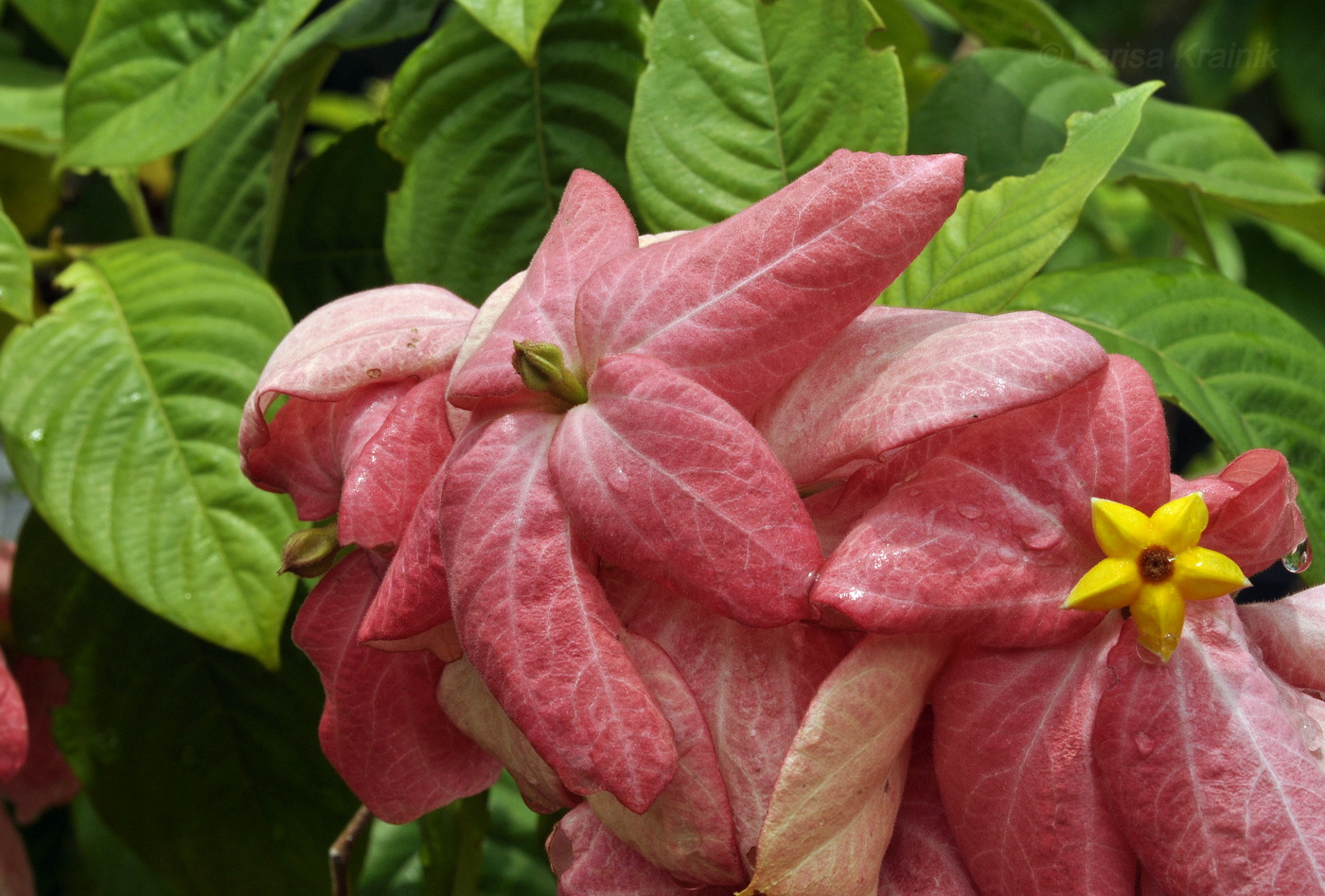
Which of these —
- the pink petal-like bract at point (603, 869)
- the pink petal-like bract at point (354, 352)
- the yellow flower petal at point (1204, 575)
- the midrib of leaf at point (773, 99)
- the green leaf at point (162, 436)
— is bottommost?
the green leaf at point (162, 436)

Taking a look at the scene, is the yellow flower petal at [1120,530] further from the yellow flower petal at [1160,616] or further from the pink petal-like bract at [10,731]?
the pink petal-like bract at [10,731]

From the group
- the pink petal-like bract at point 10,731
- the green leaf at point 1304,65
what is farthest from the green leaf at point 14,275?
the green leaf at point 1304,65

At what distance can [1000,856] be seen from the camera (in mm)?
336

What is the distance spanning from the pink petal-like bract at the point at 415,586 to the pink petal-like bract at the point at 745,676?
62 mm

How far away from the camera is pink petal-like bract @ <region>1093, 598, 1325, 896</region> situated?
0.30 meters

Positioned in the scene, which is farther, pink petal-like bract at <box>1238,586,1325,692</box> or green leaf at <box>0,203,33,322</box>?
green leaf at <box>0,203,33,322</box>

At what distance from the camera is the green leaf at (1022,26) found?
752 mm

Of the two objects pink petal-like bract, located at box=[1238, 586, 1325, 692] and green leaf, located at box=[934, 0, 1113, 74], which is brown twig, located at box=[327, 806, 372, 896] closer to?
pink petal-like bract, located at box=[1238, 586, 1325, 692]

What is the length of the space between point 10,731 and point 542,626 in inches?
15.1

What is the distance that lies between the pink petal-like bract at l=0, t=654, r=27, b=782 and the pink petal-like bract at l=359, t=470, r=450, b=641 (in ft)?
1.00

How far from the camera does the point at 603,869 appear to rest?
1.18ft

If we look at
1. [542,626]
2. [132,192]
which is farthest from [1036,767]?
[132,192]

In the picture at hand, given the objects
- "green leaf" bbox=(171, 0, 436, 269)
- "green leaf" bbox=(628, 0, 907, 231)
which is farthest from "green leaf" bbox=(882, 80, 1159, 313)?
"green leaf" bbox=(171, 0, 436, 269)

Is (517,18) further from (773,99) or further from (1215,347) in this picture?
(1215,347)
